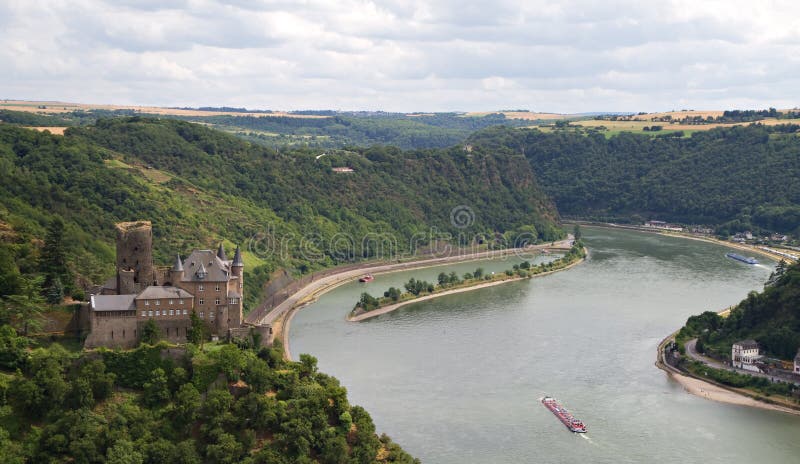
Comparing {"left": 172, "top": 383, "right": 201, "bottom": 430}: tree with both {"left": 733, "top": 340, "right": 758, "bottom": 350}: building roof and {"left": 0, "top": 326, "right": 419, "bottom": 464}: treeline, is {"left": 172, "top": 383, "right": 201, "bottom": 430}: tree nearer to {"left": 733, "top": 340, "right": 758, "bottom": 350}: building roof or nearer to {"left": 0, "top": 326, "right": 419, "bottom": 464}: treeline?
{"left": 0, "top": 326, "right": 419, "bottom": 464}: treeline

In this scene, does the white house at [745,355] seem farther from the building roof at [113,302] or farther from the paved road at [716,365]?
the building roof at [113,302]

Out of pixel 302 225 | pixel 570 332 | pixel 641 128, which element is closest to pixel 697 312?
pixel 570 332

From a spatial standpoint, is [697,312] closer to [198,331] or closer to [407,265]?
[407,265]

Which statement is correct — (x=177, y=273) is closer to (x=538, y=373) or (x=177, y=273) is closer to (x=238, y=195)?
(x=538, y=373)

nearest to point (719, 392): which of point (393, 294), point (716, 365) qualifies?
point (716, 365)

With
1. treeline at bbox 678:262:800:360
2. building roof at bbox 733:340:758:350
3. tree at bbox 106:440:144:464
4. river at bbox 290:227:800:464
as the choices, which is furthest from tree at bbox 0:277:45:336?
treeline at bbox 678:262:800:360

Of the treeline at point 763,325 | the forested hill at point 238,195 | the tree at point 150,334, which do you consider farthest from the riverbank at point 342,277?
the treeline at point 763,325

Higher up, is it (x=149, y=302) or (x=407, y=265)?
(x=149, y=302)
